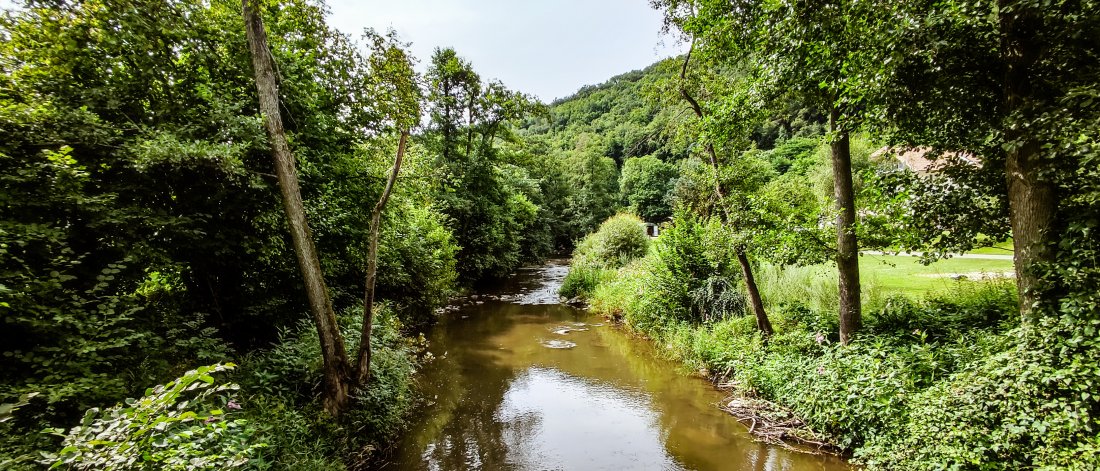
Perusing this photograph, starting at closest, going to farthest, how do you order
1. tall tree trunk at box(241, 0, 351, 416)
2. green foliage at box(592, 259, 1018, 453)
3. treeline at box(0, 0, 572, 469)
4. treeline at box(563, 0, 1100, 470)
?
treeline at box(0, 0, 572, 469) → treeline at box(563, 0, 1100, 470) → green foliage at box(592, 259, 1018, 453) → tall tree trunk at box(241, 0, 351, 416)

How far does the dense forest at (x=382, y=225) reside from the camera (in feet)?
12.5

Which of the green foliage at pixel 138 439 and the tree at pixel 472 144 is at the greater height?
the tree at pixel 472 144

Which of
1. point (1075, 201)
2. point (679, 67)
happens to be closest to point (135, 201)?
point (679, 67)

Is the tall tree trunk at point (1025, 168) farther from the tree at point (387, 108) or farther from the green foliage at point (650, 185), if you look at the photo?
the green foliage at point (650, 185)

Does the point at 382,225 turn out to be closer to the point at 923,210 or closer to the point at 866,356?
the point at 866,356

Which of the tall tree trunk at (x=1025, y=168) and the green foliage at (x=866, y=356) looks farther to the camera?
the green foliage at (x=866, y=356)

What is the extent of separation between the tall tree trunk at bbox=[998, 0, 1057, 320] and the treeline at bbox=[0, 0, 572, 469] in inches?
293

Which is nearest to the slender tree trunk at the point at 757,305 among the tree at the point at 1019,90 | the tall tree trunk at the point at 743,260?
the tall tree trunk at the point at 743,260

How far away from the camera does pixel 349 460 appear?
5738mm

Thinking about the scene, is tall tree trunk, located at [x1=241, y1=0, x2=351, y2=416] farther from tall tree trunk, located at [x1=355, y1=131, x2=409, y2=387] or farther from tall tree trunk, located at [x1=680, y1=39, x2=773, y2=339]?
tall tree trunk, located at [x1=680, y1=39, x2=773, y2=339]

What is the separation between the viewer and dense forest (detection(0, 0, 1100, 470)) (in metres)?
3.82

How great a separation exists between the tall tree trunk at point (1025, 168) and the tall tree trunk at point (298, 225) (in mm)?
8236

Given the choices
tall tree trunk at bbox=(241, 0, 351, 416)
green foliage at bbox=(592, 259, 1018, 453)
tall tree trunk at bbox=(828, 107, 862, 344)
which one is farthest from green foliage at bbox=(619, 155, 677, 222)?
tall tree trunk at bbox=(241, 0, 351, 416)

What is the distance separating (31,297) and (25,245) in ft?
1.88
